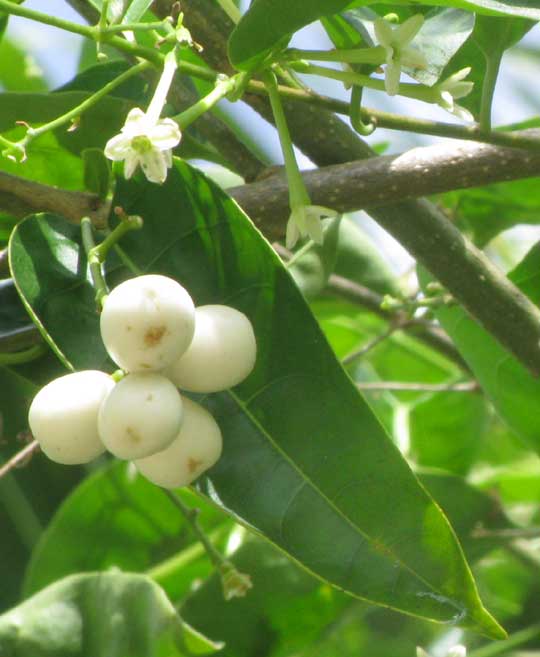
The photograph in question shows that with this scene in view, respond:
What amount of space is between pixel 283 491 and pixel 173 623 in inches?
11.8

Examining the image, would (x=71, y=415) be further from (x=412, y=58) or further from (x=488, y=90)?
(x=488, y=90)

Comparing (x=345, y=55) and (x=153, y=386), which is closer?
(x=153, y=386)

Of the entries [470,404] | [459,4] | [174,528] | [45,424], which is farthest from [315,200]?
[470,404]

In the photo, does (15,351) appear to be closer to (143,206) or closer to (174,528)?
(143,206)

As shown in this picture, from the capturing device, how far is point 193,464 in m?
0.82

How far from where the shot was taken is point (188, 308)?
30.8 inches

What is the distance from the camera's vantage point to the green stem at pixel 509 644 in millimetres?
1430

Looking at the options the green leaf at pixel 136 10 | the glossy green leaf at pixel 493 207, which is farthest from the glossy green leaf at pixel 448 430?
the green leaf at pixel 136 10

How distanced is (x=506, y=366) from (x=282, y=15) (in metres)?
0.58

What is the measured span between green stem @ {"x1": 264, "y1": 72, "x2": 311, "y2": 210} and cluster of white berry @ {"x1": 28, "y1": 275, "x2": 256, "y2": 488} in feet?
0.52

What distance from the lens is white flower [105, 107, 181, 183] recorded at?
84 cm

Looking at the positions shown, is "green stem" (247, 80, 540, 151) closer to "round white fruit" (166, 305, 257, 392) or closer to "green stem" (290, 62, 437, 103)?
"green stem" (290, 62, 437, 103)

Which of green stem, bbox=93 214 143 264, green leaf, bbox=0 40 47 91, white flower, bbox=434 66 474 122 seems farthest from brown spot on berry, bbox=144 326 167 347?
green leaf, bbox=0 40 47 91

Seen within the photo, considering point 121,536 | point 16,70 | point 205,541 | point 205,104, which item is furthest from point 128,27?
point 16,70
